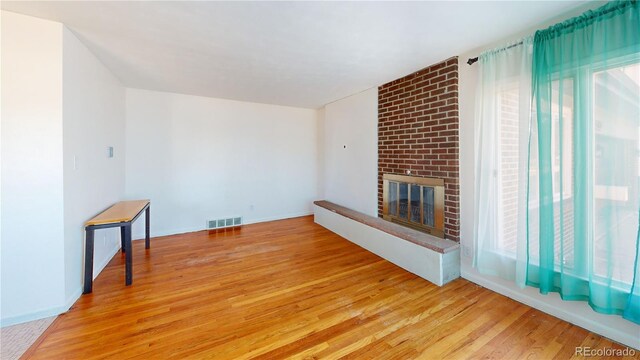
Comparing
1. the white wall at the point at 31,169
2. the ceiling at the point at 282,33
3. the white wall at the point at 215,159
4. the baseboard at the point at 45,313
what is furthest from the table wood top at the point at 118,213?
the ceiling at the point at 282,33

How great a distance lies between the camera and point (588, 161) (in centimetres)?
170

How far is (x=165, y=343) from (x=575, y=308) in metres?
3.00

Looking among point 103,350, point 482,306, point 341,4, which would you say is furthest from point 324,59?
point 103,350

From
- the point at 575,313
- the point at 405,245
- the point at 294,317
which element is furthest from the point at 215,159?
the point at 575,313

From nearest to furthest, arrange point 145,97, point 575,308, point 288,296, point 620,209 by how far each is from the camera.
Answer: point 620,209, point 575,308, point 288,296, point 145,97

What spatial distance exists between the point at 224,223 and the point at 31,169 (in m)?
2.79

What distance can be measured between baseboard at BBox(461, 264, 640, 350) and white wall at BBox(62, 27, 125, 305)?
3840 millimetres

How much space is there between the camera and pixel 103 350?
1623mm

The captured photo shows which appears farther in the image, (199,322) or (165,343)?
(199,322)

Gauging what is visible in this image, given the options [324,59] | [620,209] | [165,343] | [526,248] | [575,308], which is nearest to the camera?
[620,209]

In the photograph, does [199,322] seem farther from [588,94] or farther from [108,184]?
[588,94]

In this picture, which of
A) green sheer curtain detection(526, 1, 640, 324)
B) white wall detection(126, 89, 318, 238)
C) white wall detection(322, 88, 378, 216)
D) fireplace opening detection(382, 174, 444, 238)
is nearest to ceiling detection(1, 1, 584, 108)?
green sheer curtain detection(526, 1, 640, 324)

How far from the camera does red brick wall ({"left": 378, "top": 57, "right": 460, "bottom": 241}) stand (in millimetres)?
2623

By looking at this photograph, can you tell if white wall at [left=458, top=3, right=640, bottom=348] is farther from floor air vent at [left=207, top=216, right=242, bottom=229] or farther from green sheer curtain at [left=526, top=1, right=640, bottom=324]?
floor air vent at [left=207, top=216, right=242, bottom=229]
